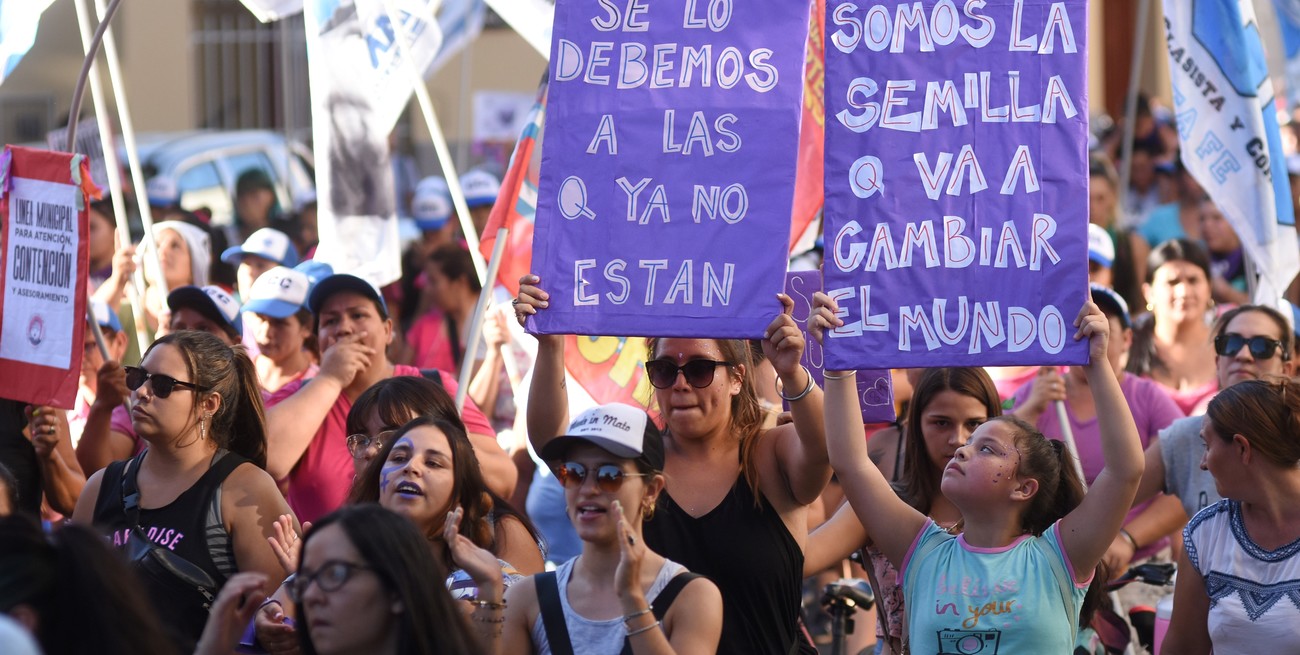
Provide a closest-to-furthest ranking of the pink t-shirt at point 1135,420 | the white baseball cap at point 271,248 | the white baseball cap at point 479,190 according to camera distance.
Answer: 1. the pink t-shirt at point 1135,420
2. the white baseball cap at point 271,248
3. the white baseball cap at point 479,190

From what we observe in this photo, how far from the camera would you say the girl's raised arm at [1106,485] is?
4.45m

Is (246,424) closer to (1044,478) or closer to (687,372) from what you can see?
(687,372)

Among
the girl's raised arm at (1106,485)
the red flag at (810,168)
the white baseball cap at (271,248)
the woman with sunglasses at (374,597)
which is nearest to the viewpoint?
the woman with sunglasses at (374,597)

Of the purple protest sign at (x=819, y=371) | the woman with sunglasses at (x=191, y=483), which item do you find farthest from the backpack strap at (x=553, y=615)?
the purple protest sign at (x=819, y=371)

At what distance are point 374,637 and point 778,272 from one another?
6.05 ft

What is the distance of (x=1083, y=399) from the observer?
6.88m

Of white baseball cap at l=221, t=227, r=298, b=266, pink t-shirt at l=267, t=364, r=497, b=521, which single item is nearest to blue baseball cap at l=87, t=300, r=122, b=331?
white baseball cap at l=221, t=227, r=298, b=266

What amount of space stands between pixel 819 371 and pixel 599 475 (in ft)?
5.73

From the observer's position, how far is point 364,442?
17.2 feet

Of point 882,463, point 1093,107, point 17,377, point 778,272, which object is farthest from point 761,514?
point 1093,107

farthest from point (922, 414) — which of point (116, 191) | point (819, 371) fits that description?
point (116, 191)

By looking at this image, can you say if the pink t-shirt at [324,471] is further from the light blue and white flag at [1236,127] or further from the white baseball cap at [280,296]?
the light blue and white flag at [1236,127]

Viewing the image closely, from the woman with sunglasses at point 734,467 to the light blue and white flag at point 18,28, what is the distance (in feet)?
11.1

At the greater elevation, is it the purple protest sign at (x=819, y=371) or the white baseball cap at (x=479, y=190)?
the white baseball cap at (x=479, y=190)
